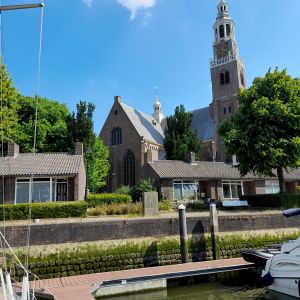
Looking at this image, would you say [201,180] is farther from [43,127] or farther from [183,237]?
[43,127]

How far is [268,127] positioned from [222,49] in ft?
125

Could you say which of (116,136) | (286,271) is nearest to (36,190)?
(286,271)

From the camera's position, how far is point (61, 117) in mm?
41562

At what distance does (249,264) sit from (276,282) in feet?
7.07

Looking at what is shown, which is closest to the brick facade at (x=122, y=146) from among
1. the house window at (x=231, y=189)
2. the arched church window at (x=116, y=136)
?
the arched church window at (x=116, y=136)

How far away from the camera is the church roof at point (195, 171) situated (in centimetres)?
3284

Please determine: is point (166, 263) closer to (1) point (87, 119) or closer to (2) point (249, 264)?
(2) point (249, 264)

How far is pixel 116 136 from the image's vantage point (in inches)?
1868

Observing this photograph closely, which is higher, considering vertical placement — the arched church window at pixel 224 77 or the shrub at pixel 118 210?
the arched church window at pixel 224 77

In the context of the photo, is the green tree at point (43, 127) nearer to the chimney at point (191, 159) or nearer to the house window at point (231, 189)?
the chimney at point (191, 159)

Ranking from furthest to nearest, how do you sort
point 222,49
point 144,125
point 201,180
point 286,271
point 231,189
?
point 222,49 → point 144,125 → point 231,189 → point 201,180 → point 286,271

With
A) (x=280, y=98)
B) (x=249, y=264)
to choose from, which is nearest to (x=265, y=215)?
(x=249, y=264)

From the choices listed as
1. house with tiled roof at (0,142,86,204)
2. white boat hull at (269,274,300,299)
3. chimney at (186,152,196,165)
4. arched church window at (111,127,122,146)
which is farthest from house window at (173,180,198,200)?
white boat hull at (269,274,300,299)

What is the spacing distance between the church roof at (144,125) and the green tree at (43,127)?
10556mm
